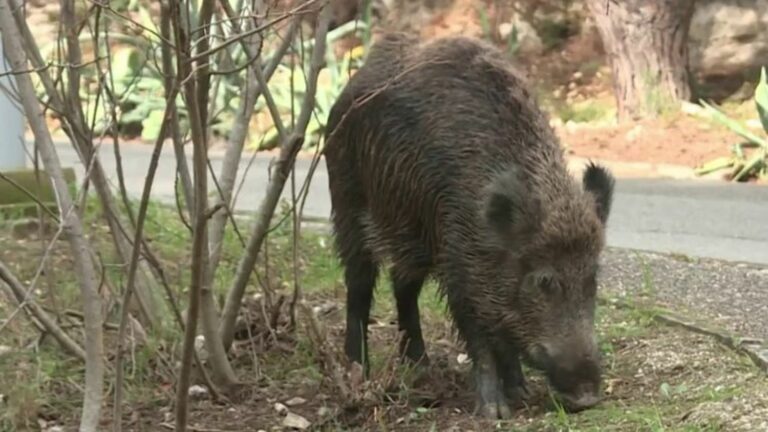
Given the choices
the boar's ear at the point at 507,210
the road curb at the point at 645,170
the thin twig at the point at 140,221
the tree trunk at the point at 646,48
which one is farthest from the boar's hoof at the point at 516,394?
the tree trunk at the point at 646,48

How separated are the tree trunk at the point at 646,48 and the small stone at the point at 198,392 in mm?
9067

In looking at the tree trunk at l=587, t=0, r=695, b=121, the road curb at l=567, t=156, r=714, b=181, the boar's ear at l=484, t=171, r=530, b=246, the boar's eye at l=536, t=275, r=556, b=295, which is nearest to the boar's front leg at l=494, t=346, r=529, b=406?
the boar's eye at l=536, t=275, r=556, b=295

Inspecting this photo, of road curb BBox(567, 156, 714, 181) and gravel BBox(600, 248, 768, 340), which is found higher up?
road curb BBox(567, 156, 714, 181)

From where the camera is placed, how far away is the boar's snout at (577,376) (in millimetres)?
4176

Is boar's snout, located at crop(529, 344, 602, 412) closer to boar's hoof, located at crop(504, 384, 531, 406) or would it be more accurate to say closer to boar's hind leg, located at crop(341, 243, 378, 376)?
boar's hoof, located at crop(504, 384, 531, 406)

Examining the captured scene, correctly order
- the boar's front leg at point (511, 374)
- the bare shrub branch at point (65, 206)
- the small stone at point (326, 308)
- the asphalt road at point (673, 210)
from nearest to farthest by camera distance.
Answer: the bare shrub branch at point (65, 206), the boar's front leg at point (511, 374), the small stone at point (326, 308), the asphalt road at point (673, 210)

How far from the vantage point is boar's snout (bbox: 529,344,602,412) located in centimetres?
418

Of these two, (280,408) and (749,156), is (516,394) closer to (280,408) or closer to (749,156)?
(280,408)

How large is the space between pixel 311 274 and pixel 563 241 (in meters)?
2.39

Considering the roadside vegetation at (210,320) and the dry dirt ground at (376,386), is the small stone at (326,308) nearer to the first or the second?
the roadside vegetation at (210,320)

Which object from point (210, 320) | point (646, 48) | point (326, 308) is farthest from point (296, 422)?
point (646, 48)

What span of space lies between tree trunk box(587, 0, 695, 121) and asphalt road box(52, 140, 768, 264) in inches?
84.1

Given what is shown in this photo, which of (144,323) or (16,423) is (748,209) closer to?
(144,323)

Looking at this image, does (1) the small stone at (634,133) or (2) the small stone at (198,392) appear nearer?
(2) the small stone at (198,392)
